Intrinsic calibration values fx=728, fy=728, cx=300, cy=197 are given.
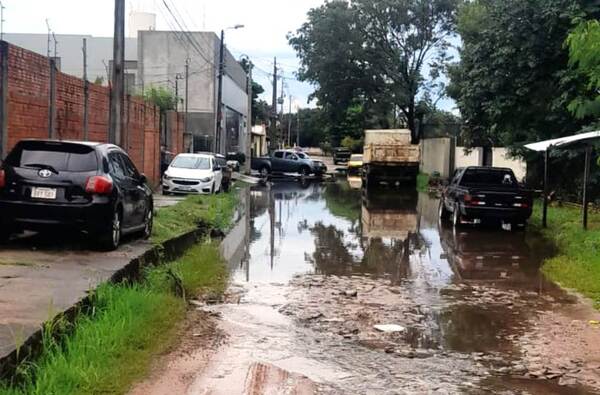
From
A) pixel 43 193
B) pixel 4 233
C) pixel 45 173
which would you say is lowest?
pixel 4 233

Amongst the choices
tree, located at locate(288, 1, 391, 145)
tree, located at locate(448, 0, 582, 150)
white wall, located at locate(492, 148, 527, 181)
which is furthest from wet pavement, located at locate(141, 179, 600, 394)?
tree, located at locate(288, 1, 391, 145)

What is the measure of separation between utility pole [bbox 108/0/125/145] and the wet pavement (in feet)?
11.5

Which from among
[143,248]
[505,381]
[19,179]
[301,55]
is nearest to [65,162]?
[19,179]

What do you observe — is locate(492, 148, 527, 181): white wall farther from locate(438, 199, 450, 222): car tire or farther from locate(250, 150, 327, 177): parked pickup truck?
locate(250, 150, 327, 177): parked pickup truck

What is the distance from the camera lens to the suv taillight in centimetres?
1003

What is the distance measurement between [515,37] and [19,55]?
16.5 meters

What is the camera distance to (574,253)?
1405 cm

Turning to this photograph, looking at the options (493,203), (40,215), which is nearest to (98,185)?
(40,215)

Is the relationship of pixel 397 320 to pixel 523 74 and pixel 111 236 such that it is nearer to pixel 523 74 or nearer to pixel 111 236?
pixel 111 236

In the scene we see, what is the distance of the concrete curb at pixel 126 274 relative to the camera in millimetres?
5023

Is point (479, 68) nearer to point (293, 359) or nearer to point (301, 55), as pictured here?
point (293, 359)

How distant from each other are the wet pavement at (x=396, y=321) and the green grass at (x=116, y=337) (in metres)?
0.54

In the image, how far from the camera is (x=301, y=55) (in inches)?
2147

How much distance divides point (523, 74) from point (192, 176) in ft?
39.1
